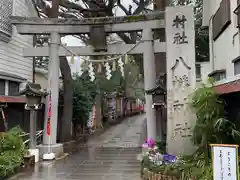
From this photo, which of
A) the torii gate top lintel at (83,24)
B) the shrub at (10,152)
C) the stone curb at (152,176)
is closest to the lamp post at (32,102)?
the shrub at (10,152)

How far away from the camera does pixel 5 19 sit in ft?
49.9

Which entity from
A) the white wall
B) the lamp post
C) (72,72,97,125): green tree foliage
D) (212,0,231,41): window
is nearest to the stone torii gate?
the lamp post

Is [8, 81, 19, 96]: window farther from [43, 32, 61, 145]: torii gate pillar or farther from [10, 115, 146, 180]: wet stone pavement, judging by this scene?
[10, 115, 146, 180]: wet stone pavement

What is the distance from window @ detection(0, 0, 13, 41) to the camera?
1491 cm

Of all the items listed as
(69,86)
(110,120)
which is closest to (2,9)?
(69,86)

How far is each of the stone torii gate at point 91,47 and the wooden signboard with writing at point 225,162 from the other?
28.2 feet

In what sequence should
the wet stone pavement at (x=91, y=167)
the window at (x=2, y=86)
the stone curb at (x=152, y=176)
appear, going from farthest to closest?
the window at (x=2, y=86) < the wet stone pavement at (x=91, y=167) < the stone curb at (x=152, y=176)

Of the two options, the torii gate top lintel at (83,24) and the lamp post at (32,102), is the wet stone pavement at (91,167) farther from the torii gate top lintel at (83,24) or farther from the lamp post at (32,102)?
the torii gate top lintel at (83,24)

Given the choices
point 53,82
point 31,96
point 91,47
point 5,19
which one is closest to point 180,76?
point 91,47

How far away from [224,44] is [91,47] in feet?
20.0

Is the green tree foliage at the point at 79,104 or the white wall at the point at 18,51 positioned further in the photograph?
the green tree foliage at the point at 79,104

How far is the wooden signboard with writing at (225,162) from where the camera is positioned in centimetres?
493

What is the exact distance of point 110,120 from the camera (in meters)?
37.2

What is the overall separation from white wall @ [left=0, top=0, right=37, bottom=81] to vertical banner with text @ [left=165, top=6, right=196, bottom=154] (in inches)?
340
